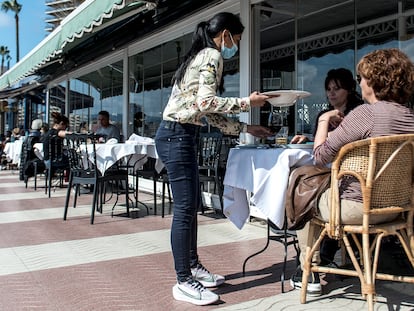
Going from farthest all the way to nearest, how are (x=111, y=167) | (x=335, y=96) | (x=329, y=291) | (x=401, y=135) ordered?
1. (x=111, y=167)
2. (x=335, y=96)
3. (x=329, y=291)
4. (x=401, y=135)

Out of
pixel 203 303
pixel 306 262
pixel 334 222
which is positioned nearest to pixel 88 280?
pixel 203 303

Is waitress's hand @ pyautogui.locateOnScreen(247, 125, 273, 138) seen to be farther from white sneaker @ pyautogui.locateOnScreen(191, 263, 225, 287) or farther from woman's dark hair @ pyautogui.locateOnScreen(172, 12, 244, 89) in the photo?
white sneaker @ pyautogui.locateOnScreen(191, 263, 225, 287)

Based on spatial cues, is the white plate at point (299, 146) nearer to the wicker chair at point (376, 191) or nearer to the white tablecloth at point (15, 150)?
the wicker chair at point (376, 191)

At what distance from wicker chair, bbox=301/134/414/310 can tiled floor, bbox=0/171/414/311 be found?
0.44 m

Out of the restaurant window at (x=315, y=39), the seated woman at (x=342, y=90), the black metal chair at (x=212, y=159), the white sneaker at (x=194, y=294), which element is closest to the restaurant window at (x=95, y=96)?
the black metal chair at (x=212, y=159)

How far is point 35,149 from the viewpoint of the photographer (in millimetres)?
8031

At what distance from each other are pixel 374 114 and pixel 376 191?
0.37m

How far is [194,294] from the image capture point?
8.04 feet

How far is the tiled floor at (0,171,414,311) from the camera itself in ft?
8.11

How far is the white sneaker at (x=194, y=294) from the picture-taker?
2430mm

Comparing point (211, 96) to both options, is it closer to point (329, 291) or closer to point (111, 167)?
point (329, 291)

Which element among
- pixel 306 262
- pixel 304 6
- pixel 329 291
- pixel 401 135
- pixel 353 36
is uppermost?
pixel 304 6

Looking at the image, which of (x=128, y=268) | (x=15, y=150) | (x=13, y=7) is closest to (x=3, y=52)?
(x=13, y=7)

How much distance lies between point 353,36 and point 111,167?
349 centimetres
